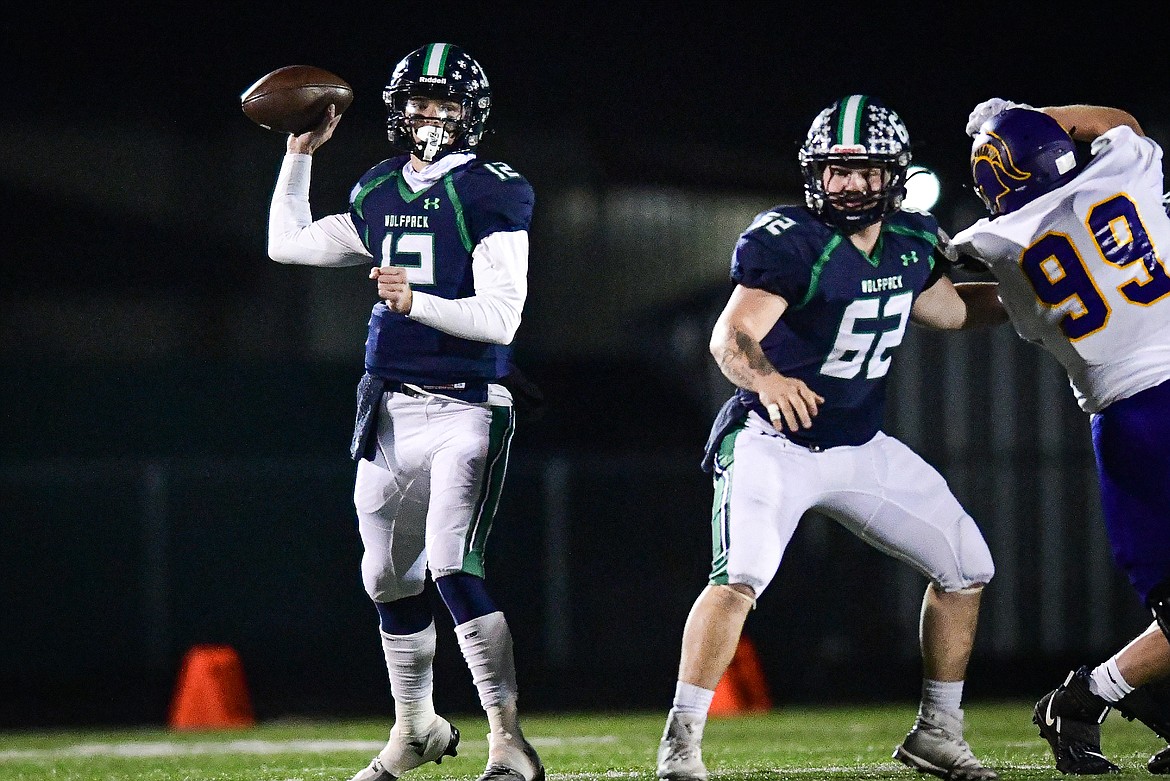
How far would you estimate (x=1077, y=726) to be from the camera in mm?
4109

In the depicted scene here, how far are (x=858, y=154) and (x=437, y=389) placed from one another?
106cm

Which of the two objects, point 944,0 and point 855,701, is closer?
point 855,701

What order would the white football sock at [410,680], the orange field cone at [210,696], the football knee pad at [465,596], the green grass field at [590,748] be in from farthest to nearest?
the orange field cone at [210,696] → the green grass field at [590,748] → the white football sock at [410,680] → the football knee pad at [465,596]

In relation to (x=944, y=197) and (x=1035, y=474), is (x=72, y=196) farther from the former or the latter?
(x=1035, y=474)

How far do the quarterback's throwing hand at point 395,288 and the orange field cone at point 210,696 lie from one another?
270 centimetres

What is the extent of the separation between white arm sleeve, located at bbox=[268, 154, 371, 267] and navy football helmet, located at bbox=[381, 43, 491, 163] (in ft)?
0.86

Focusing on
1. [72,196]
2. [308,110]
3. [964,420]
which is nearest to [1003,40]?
[964,420]

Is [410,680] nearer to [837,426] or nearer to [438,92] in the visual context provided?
[837,426]

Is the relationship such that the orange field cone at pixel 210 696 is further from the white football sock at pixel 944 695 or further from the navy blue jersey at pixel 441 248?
the white football sock at pixel 944 695

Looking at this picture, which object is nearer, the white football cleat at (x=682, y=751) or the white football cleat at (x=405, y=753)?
the white football cleat at (x=682, y=751)

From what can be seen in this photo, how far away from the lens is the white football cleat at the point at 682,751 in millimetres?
3629

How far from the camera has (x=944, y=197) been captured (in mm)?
8219

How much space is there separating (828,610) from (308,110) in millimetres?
4209

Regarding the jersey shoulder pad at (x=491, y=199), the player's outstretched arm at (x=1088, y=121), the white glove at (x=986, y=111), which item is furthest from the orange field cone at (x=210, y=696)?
the player's outstretched arm at (x=1088, y=121)
